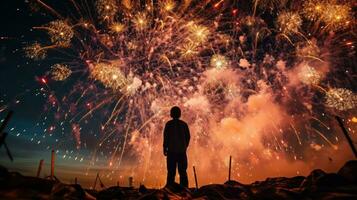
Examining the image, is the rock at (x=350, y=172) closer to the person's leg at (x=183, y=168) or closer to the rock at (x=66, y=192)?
the person's leg at (x=183, y=168)

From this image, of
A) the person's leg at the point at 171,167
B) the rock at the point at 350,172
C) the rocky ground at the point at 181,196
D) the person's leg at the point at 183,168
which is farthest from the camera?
the person's leg at the point at 183,168

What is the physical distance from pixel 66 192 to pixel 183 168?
385cm

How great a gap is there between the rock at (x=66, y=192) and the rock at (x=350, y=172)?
4394mm

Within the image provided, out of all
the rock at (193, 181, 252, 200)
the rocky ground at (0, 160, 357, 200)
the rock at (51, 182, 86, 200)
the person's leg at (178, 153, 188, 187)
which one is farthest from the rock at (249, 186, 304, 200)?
the person's leg at (178, 153, 188, 187)

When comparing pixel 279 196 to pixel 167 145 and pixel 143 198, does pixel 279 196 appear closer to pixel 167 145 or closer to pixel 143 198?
pixel 143 198

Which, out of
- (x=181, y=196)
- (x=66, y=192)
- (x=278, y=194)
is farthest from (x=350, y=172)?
(x=66, y=192)

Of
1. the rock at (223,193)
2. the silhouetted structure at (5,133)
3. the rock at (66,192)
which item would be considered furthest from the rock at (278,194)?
the silhouetted structure at (5,133)

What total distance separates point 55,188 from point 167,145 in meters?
3.93

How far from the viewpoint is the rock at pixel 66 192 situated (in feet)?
12.8

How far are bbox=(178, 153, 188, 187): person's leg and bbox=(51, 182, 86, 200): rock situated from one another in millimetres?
3488

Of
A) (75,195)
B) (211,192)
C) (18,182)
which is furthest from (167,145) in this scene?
(18,182)

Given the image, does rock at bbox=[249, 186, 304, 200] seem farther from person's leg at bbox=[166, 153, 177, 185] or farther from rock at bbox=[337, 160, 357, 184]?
person's leg at bbox=[166, 153, 177, 185]

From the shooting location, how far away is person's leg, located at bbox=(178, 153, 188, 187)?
7238mm

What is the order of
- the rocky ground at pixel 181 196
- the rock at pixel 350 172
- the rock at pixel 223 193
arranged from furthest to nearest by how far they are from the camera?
the rock at pixel 223 193 < the rock at pixel 350 172 < the rocky ground at pixel 181 196
